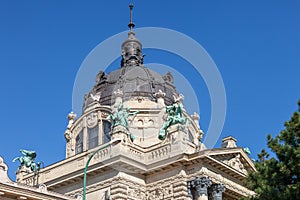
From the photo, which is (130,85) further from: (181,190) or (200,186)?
(200,186)

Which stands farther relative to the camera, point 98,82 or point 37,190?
point 98,82

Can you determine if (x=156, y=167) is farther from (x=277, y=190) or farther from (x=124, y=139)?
(x=277, y=190)

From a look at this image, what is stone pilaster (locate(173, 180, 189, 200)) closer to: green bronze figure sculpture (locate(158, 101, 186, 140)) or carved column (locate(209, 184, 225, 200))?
carved column (locate(209, 184, 225, 200))

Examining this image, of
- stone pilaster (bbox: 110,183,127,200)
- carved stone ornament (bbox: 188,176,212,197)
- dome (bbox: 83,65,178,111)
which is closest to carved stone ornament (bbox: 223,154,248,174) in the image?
carved stone ornament (bbox: 188,176,212,197)

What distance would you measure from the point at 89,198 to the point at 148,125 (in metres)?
11.6

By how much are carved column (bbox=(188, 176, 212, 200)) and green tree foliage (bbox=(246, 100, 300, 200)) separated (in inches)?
613

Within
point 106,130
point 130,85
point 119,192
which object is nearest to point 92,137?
point 106,130

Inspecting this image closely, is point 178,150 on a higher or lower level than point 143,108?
lower

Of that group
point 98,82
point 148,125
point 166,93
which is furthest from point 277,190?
point 98,82

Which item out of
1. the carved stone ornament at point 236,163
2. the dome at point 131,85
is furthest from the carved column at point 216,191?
the dome at point 131,85

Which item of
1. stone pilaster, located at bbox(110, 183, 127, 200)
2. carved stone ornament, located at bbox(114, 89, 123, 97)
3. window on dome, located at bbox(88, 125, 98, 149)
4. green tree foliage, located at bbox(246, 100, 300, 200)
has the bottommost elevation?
green tree foliage, located at bbox(246, 100, 300, 200)

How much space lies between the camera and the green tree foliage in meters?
21.9

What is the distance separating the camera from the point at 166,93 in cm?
5553

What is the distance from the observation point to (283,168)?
2228cm
